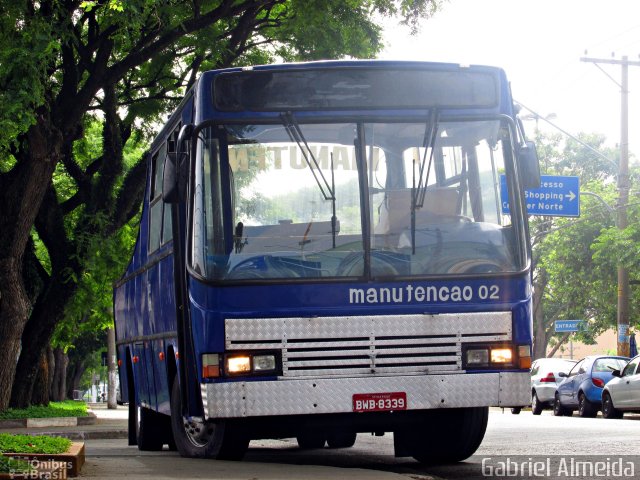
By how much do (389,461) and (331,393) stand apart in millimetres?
3303

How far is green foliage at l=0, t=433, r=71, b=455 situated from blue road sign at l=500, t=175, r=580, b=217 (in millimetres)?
25479

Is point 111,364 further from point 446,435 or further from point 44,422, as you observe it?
point 446,435

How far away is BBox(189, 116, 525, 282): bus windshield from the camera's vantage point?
10.0 metres

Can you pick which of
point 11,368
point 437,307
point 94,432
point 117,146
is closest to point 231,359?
point 437,307

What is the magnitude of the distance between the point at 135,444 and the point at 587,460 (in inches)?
286

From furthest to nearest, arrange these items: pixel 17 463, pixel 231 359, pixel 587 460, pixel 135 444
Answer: pixel 135 444 → pixel 587 460 → pixel 231 359 → pixel 17 463

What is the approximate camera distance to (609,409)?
26672 mm

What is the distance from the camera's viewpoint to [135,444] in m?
17.2

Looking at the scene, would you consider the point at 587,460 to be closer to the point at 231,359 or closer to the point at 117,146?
the point at 231,359

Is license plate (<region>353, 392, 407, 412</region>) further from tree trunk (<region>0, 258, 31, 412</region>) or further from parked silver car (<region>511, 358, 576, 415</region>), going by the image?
parked silver car (<region>511, 358, 576, 415</region>)

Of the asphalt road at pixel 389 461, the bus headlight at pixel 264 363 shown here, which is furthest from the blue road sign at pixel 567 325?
the bus headlight at pixel 264 363

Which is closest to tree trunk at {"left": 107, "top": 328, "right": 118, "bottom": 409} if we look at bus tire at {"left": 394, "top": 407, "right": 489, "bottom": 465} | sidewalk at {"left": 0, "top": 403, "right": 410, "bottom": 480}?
bus tire at {"left": 394, "top": 407, "right": 489, "bottom": 465}

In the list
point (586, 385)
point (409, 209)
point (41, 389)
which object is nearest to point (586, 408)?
point (586, 385)

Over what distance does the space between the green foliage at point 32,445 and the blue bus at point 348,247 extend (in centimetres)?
107
